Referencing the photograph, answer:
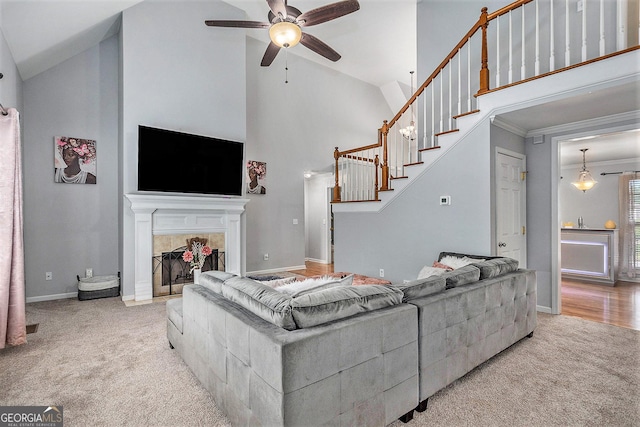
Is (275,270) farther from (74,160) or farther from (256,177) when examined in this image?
(74,160)

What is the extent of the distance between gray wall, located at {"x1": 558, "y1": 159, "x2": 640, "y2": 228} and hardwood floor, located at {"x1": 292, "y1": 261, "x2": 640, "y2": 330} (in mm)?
1445

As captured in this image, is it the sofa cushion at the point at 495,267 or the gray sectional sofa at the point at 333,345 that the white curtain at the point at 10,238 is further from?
the sofa cushion at the point at 495,267

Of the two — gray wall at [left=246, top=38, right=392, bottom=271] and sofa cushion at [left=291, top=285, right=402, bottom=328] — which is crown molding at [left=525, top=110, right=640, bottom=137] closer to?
sofa cushion at [left=291, top=285, right=402, bottom=328]

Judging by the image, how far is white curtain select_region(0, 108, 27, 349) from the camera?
8.78 feet

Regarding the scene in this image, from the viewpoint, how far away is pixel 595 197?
6.61 meters

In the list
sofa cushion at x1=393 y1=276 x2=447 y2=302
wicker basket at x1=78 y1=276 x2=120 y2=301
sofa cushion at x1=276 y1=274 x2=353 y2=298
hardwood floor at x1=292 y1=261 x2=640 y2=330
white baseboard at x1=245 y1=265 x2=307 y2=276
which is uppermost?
sofa cushion at x1=276 y1=274 x2=353 y2=298

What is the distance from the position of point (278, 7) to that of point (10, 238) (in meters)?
3.16

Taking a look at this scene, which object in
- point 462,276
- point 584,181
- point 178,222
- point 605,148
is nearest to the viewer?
point 462,276

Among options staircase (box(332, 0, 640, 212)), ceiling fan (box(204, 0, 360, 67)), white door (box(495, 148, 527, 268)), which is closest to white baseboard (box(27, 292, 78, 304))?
staircase (box(332, 0, 640, 212))

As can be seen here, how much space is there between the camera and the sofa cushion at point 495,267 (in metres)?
2.66

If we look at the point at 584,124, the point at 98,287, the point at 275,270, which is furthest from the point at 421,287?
the point at 275,270

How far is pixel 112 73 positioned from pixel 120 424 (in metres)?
5.03

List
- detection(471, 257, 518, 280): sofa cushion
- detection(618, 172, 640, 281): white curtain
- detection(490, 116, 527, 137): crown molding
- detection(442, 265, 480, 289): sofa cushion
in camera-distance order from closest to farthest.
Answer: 1. detection(442, 265, 480, 289): sofa cushion
2. detection(471, 257, 518, 280): sofa cushion
3. detection(490, 116, 527, 137): crown molding
4. detection(618, 172, 640, 281): white curtain

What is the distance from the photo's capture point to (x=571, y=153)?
230 inches
